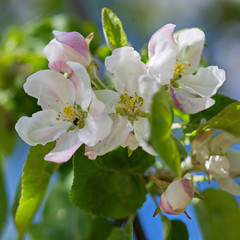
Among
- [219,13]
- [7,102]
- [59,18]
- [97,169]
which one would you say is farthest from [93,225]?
[219,13]

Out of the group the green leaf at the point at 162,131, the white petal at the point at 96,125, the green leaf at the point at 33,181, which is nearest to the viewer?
the green leaf at the point at 162,131

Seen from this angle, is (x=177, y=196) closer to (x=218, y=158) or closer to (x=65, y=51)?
(x=218, y=158)

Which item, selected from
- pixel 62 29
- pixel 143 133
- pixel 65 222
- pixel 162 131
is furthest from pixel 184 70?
pixel 62 29

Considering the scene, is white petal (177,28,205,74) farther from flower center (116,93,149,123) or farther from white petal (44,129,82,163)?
white petal (44,129,82,163)

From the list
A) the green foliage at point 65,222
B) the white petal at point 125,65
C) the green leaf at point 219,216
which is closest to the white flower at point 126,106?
the white petal at point 125,65

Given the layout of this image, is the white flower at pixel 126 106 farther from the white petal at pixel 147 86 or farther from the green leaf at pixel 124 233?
the green leaf at pixel 124 233

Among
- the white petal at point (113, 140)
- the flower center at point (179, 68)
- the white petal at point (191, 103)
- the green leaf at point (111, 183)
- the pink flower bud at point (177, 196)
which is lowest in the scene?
the green leaf at point (111, 183)
